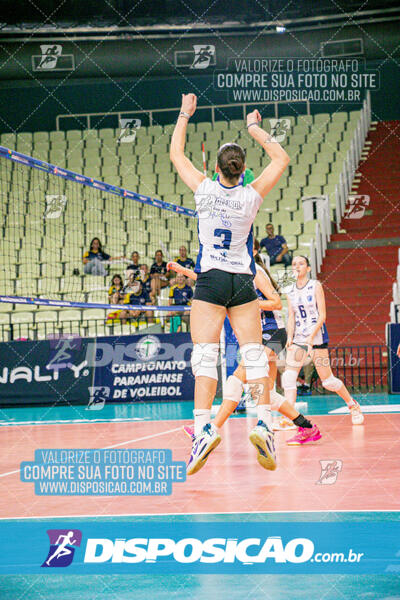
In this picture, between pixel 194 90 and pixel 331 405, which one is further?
pixel 194 90

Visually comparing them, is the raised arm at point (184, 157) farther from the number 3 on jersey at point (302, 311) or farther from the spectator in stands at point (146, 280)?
the spectator in stands at point (146, 280)

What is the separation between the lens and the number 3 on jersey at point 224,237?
14.3ft

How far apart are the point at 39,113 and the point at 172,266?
19485mm

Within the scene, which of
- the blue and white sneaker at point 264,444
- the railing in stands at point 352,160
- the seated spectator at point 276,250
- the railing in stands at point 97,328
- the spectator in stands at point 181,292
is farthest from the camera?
the railing in stands at point 352,160

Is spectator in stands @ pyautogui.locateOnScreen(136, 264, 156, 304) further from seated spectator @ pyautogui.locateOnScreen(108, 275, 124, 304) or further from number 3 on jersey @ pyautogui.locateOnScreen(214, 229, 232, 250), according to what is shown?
number 3 on jersey @ pyautogui.locateOnScreen(214, 229, 232, 250)

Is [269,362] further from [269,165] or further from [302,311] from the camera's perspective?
[269,165]

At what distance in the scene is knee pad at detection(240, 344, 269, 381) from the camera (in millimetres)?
4379

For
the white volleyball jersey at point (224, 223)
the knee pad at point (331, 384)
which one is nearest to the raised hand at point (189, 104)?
the white volleyball jersey at point (224, 223)

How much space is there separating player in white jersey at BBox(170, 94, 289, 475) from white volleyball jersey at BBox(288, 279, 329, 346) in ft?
14.9

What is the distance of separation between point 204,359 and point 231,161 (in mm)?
1084

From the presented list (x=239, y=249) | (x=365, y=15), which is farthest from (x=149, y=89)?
(x=239, y=249)

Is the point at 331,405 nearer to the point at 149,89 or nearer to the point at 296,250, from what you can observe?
the point at 296,250

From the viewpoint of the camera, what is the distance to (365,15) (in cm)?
2303

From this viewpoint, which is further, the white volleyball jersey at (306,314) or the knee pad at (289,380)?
the white volleyball jersey at (306,314)
